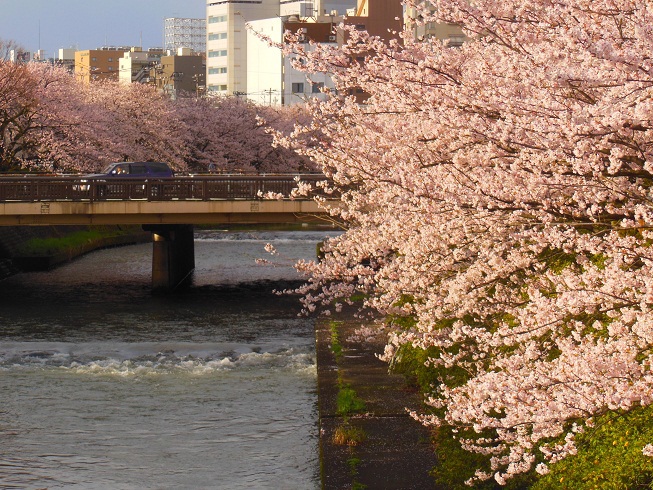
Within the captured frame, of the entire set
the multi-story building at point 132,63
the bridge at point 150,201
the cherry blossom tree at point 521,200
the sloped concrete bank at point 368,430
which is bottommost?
the sloped concrete bank at point 368,430

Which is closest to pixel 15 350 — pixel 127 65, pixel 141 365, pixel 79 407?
pixel 141 365

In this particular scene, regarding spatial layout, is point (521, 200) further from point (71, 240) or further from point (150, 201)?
point (71, 240)

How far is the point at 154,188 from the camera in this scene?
32719mm

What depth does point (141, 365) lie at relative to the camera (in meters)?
21.8

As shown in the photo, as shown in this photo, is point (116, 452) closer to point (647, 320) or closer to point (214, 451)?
point (214, 451)

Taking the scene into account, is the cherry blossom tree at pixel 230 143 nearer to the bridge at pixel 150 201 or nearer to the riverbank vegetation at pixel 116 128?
the riverbank vegetation at pixel 116 128

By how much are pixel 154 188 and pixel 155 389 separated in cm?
1397

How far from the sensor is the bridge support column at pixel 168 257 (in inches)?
1396

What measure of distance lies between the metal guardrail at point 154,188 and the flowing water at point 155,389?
10.3 ft

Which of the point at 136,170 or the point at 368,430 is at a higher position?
the point at 136,170

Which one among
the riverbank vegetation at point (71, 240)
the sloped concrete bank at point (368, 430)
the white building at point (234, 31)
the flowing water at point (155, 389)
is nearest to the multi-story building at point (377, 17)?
the white building at point (234, 31)

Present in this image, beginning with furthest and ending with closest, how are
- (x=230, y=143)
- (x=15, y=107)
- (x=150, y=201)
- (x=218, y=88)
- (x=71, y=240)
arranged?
(x=218, y=88)
(x=230, y=143)
(x=15, y=107)
(x=71, y=240)
(x=150, y=201)

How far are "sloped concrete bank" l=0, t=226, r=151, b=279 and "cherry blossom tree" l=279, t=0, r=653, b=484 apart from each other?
28.2 meters

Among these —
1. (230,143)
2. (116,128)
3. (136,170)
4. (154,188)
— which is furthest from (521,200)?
(230,143)
